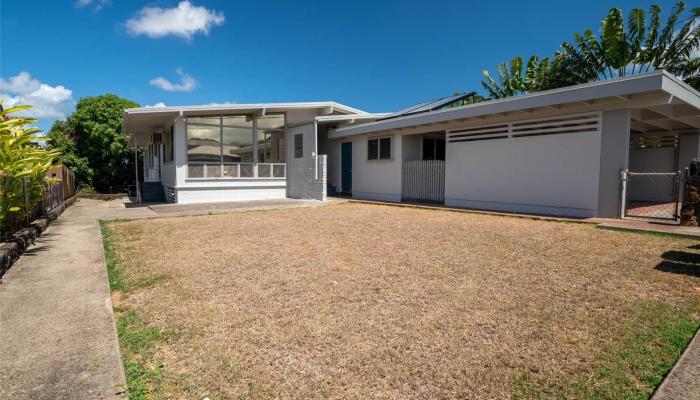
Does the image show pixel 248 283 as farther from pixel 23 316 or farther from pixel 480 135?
pixel 480 135

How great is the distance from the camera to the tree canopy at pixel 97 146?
25.1 metres

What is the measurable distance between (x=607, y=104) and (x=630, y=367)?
333 inches

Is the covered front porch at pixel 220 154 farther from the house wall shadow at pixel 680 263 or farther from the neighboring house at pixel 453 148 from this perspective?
the house wall shadow at pixel 680 263

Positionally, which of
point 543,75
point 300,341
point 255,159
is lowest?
point 300,341

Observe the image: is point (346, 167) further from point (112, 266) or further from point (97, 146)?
point (97, 146)

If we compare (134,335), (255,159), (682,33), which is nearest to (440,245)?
(134,335)

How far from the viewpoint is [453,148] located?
42.0 feet

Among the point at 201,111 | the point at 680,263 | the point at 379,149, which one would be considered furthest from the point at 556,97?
the point at 201,111

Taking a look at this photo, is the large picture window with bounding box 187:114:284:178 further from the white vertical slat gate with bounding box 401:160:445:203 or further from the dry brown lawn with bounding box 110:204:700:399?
the dry brown lawn with bounding box 110:204:700:399

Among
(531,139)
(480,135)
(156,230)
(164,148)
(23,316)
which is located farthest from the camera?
(164,148)

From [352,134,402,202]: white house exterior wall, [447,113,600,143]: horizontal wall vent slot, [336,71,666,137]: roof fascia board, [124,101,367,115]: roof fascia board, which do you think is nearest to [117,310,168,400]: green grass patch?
[336,71,666,137]: roof fascia board

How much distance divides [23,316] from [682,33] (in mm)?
26138

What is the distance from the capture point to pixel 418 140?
15.1 m

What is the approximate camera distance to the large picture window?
14.7 metres
